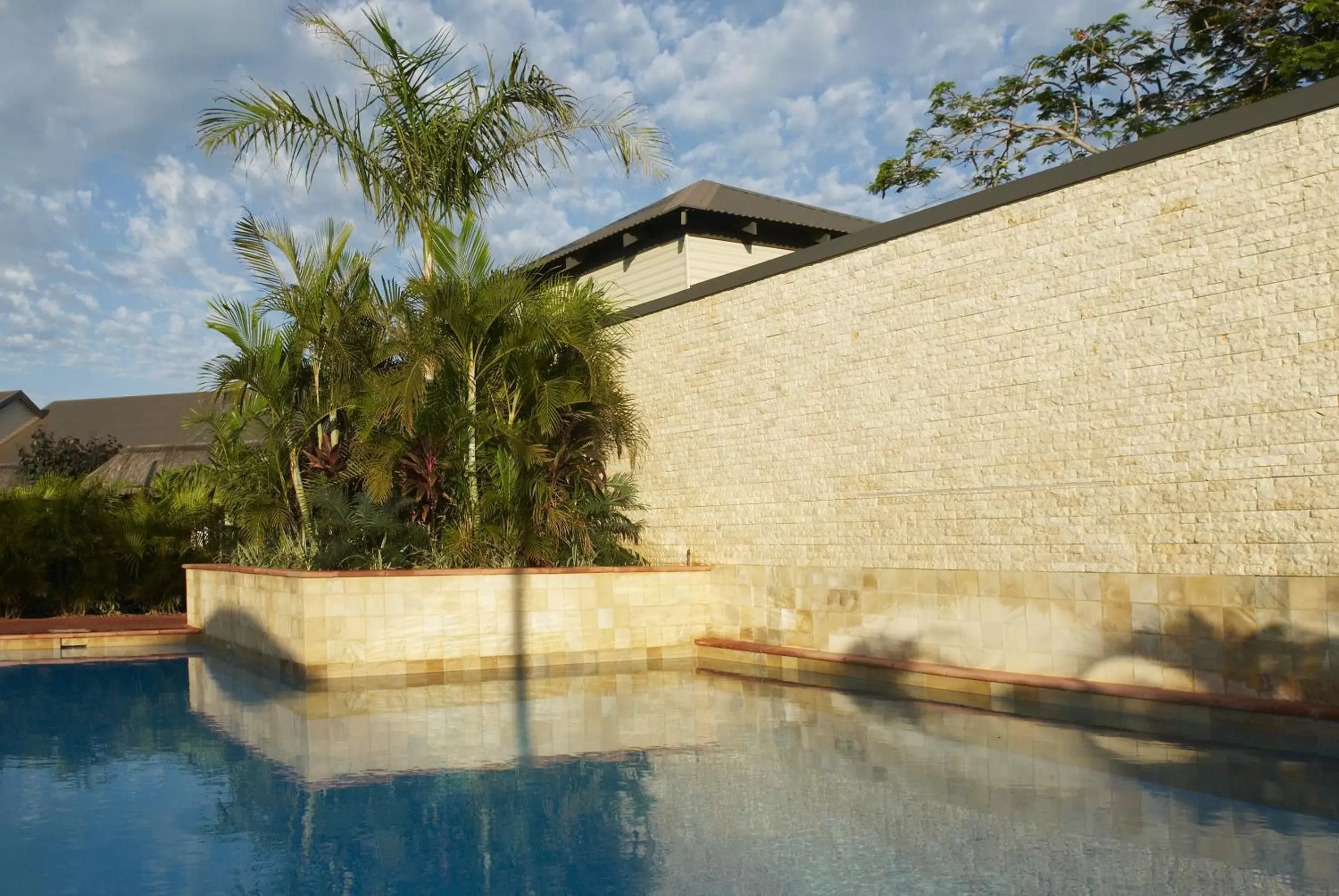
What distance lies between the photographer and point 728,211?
15.8 metres

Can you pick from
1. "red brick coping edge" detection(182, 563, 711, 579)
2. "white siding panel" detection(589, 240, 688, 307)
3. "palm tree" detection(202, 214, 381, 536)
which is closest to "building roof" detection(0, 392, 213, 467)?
"white siding panel" detection(589, 240, 688, 307)

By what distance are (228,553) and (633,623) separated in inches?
273

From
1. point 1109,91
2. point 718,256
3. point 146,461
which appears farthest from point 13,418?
point 1109,91

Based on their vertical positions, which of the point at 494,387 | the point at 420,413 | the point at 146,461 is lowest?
the point at 420,413

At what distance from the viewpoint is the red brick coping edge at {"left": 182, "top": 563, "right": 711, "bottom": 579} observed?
34.1ft

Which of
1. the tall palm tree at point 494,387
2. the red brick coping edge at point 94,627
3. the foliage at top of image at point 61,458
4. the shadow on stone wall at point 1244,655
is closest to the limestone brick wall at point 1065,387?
the shadow on stone wall at point 1244,655

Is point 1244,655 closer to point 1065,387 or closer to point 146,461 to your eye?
point 1065,387

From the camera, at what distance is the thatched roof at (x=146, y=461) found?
24.2 metres

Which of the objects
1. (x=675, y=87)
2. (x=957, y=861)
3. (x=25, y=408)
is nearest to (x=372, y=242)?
(x=675, y=87)

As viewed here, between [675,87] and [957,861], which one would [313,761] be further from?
[675,87]

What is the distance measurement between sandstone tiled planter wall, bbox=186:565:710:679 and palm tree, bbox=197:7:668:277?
3.99 meters

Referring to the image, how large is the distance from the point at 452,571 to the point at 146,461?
17298 millimetres

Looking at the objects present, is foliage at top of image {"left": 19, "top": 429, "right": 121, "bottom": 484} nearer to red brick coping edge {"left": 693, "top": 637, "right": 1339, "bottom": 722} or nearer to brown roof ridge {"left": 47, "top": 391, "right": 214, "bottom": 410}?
brown roof ridge {"left": 47, "top": 391, "right": 214, "bottom": 410}

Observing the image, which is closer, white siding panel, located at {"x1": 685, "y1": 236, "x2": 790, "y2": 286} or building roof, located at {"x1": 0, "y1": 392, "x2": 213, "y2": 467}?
white siding panel, located at {"x1": 685, "y1": 236, "x2": 790, "y2": 286}
